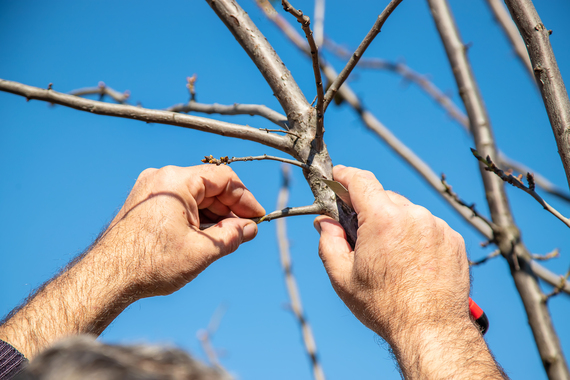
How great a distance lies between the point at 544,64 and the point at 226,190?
5.18 ft

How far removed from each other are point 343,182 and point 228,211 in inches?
30.3

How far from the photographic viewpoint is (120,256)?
1.91 m

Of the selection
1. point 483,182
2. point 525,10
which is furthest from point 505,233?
point 525,10

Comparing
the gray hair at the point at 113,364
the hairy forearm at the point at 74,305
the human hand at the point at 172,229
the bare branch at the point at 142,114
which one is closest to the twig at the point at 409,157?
the bare branch at the point at 142,114

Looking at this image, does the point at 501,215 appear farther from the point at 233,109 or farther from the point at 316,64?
the point at 233,109

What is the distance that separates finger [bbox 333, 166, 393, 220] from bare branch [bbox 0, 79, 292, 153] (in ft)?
1.28

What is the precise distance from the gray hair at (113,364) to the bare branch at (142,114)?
125cm

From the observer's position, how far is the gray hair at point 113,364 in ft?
1.50

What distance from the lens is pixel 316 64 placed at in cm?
150

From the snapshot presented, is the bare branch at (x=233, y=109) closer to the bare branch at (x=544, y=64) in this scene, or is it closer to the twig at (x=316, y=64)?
the twig at (x=316, y=64)

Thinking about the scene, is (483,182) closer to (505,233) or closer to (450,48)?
(505,233)

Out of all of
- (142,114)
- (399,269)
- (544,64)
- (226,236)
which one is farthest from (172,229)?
(544,64)

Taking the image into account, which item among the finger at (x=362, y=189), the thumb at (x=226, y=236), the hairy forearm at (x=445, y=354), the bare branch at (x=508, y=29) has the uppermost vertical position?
the bare branch at (x=508, y=29)

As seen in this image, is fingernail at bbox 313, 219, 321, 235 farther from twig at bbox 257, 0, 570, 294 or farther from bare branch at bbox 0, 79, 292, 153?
twig at bbox 257, 0, 570, 294
